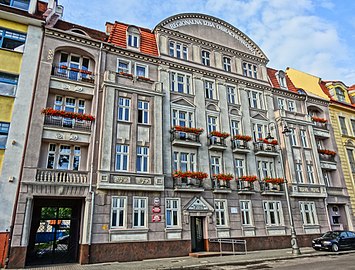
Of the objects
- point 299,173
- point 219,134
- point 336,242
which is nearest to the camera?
point 336,242

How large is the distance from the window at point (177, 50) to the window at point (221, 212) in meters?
12.5

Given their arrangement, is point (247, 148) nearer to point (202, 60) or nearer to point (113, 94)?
point (202, 60)

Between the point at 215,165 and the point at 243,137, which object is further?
the point at 243,137

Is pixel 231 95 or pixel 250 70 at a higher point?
pixel 250 70

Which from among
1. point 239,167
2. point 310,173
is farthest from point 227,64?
point 310,173

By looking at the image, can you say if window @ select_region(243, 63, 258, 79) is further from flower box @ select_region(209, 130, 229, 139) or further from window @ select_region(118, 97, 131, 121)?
window @ select_region(118, 97, 131, 121)

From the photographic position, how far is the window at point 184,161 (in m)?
18.9

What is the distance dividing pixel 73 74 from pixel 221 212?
47.6 feet

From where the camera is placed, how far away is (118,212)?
52.2 ft

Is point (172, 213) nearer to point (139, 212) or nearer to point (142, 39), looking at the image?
point (139, 212)

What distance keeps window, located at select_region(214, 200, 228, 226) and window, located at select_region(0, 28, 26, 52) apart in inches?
669

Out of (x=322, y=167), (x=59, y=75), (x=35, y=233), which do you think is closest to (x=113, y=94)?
(x=59, y=75)

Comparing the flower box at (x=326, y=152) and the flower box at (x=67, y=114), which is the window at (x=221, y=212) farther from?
the flower box at (x=326, y=152)

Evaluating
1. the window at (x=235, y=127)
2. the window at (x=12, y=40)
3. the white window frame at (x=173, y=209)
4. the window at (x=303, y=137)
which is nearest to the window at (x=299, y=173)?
the window at (x=303, y=137)
